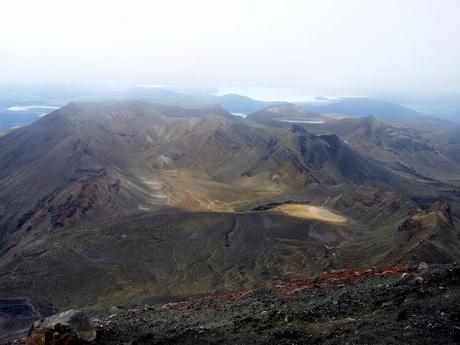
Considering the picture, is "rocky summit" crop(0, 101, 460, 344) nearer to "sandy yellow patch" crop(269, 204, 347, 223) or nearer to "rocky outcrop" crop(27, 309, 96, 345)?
"rocky outcrop" crop(27, 309, 96, 345)

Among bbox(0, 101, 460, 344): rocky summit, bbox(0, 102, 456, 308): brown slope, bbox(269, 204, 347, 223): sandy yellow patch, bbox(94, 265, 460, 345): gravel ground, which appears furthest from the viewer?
bbox(269, 204, 347, 223): sandy yellow patch

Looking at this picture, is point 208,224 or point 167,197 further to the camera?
point 167,197

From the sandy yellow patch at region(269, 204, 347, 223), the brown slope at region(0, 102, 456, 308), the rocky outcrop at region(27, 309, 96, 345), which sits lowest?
the sandy yellow patch at region(269, 204, 347, 223)

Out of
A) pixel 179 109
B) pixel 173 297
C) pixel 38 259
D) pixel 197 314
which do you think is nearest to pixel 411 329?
pixel 197 314

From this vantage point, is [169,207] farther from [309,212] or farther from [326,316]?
[326,316]

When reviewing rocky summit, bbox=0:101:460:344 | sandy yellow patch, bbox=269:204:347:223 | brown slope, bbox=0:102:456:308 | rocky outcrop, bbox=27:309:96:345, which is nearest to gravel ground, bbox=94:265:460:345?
rocky summit, bbox=0:101:460:344

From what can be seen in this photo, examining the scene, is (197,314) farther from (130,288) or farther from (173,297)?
(130,288)

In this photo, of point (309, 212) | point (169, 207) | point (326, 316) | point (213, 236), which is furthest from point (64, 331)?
point (309, 212)

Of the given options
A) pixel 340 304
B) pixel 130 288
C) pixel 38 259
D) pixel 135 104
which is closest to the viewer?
pixel 340 304
